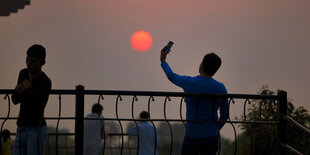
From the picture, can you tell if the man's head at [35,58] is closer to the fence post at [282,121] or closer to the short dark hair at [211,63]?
the short dark hair at [211,63]

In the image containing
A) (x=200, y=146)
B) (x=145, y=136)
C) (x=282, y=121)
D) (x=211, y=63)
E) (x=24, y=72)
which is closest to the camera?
(x=24, y=72)

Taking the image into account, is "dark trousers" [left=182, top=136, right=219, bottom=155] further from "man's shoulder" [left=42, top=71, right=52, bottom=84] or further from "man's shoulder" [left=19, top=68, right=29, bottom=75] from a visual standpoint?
"man's shoulder" [left=19, top=68, right=29, bottom=75]

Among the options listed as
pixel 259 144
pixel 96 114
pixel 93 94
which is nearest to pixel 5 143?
pixel 96 114

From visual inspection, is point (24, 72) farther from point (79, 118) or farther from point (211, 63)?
point (211, 63)

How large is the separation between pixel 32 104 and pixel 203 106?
6.26 ft

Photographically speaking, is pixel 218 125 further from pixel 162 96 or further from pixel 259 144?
pixel 259 144

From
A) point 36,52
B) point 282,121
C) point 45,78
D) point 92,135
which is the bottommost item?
point 92,135

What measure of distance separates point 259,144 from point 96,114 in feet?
23.7

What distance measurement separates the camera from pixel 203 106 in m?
6.15

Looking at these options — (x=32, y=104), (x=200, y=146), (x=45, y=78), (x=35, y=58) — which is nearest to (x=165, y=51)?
(x=200, y=146)

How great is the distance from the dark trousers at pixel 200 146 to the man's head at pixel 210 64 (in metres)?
0.72

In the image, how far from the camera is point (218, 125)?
20.5 ft

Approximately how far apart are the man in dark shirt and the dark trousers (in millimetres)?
1543

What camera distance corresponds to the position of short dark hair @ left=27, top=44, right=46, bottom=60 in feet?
18.2
